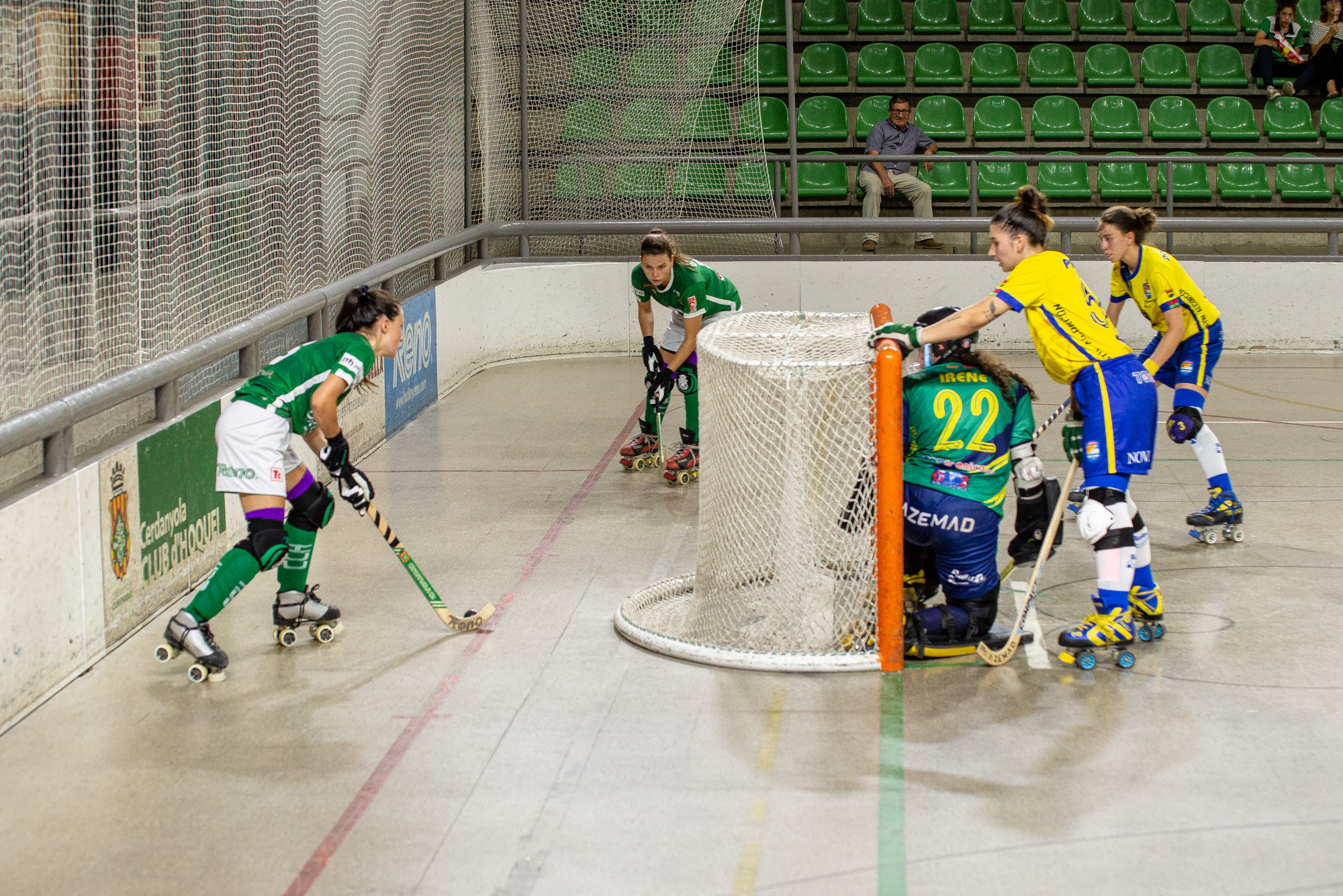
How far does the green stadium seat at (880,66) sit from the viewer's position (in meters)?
15.3

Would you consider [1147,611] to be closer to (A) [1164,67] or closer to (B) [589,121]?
(B) [589,121]

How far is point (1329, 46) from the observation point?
50.0ft

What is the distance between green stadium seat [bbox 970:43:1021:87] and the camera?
15.4 metres

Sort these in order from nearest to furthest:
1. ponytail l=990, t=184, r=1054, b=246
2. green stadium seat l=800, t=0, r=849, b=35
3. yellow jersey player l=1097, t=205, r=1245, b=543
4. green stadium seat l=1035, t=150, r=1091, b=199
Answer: ponytail l=990, t=184, r=1054, b=246, yellow jersey player l=1097, t=205, r=1245, b=543, green stadium seat l=1035, t=150, r=1091, b=199, green stadium seat l=800, t=0, r=849, b=35

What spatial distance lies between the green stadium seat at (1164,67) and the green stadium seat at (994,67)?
4.81ft

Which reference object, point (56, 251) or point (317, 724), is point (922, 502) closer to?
point (317, 724)

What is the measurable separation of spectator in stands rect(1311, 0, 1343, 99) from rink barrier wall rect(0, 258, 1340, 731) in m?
4.00

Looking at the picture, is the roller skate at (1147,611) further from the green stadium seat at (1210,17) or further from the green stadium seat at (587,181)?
the green stadium seat at (1210,17)

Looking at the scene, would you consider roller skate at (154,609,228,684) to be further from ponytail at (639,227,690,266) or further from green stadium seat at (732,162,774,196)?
green stadium seat at (732,162,774,196)

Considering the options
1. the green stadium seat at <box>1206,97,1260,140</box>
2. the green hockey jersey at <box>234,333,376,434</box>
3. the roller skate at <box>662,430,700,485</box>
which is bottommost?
the roller skate at <box>662,430,700,485</box>

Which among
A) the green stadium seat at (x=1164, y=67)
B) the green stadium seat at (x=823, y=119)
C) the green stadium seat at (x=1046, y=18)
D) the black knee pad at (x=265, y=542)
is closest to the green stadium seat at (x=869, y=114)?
the green stadium seat at (x=823, y=119)

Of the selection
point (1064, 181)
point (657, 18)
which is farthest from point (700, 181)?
point (1064, 181)

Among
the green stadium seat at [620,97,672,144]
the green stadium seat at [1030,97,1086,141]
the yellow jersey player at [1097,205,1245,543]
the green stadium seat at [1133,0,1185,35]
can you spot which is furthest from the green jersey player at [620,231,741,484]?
the green stadium seat at [1133,0,1185,35]

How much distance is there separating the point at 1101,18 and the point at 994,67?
1.64 m
